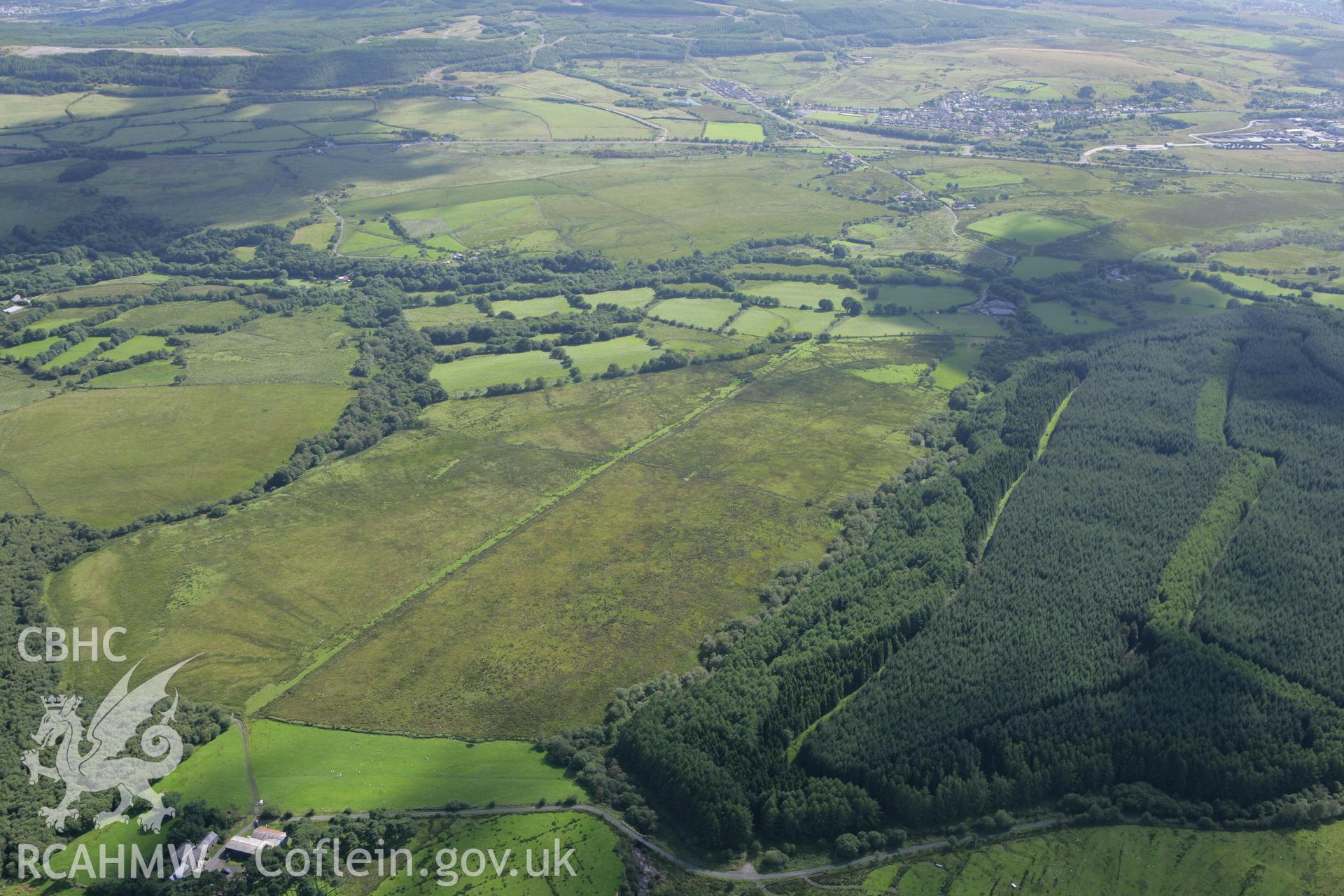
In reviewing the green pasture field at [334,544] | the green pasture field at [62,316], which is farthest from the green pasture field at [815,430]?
the green pasture field at [62,316]

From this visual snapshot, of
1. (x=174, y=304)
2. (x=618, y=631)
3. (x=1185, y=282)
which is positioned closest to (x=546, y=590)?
(x=618, y=631)

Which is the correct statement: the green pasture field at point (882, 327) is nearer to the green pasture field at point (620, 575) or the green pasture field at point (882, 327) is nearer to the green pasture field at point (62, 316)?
the green pasture field at point (620, 575)

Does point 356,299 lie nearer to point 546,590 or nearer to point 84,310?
point 84,310

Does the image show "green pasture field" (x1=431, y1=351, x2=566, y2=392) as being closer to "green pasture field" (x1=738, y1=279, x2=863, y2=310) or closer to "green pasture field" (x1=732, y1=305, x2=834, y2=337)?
"green pasture field" (x1=732, y1=305, x2=834, y2=337)

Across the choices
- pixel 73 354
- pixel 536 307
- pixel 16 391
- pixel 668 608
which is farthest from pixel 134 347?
pixel 668 608

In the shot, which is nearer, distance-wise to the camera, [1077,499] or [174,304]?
[1077,499]

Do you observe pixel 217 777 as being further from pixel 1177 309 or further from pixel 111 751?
pixel 1177 309
